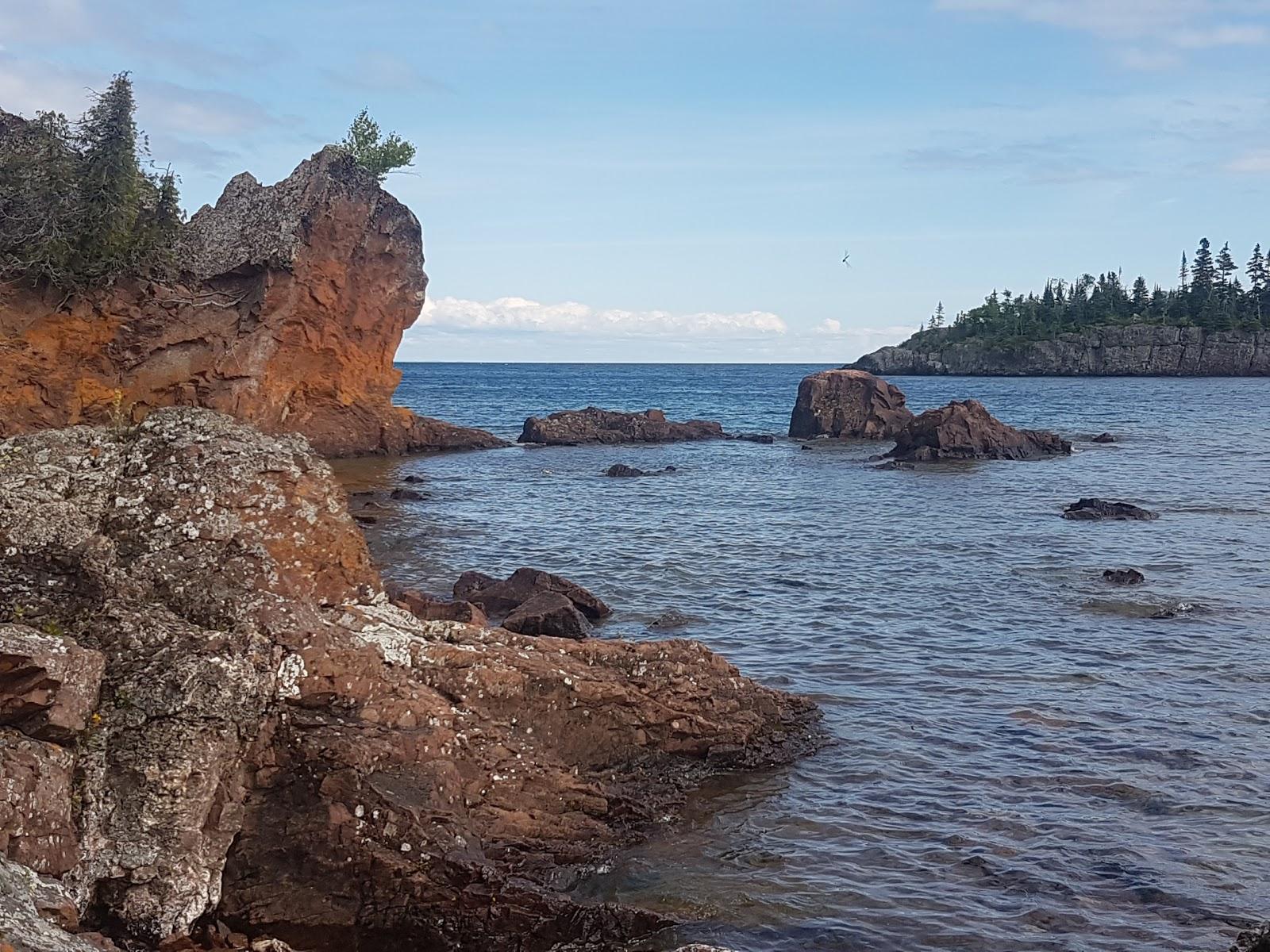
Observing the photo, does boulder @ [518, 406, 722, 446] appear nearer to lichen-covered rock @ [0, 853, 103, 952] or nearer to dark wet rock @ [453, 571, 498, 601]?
dark wet rock @ [453, 571, 498, 601]

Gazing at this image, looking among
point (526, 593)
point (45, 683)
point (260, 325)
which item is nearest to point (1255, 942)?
point (45, 683)

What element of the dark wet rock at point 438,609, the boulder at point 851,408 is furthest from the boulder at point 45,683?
the boulder at point 851,408

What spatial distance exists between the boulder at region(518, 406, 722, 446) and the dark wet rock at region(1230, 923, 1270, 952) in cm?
4535

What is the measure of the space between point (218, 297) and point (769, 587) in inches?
789

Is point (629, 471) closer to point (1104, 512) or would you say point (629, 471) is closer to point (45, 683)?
point (1104, 512)

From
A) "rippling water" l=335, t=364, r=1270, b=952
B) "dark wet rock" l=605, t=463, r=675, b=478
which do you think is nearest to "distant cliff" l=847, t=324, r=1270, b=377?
"rippling water" l=335, t=364, r=1270, b=952

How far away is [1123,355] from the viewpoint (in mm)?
128500

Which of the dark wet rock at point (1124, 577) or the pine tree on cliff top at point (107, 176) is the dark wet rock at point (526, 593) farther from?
the pine tree on cliff top at point (107, 176)

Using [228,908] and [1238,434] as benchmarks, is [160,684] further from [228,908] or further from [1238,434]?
[1238,434]

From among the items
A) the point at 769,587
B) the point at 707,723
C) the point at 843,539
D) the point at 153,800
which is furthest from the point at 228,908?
the point at 843,539

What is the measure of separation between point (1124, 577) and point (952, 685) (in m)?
7.27

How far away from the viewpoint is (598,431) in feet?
172

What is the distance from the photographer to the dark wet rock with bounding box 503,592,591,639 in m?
13.3

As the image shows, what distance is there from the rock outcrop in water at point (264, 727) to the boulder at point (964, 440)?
3346 centimetres
